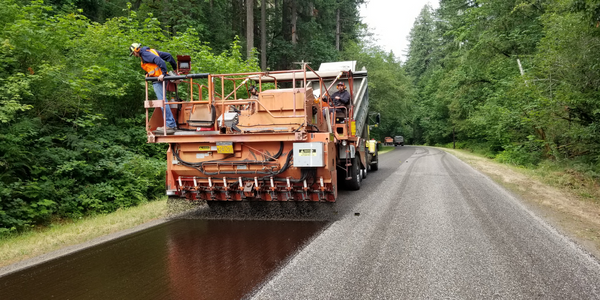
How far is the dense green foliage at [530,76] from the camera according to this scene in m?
9.69

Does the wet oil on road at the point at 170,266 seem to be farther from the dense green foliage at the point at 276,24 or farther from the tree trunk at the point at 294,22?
the tree trunk at the point at 294,22

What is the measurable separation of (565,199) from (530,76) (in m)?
6.82

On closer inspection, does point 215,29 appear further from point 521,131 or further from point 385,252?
point 385,252

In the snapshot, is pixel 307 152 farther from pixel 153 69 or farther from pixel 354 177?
pixel 354 177

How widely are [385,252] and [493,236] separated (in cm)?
174

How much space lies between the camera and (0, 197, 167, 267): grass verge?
4.90 meters

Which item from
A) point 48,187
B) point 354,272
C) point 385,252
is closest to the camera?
point 354,272

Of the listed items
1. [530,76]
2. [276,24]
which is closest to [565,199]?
[530,76]

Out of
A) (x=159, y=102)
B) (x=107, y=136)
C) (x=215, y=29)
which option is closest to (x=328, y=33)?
(x=215, y=29)

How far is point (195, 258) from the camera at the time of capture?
14.6 ft

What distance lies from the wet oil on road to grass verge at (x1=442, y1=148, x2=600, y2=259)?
3.89m

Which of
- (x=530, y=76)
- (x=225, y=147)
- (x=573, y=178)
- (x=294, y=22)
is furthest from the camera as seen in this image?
(x=294, y=22)

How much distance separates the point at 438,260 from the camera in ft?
13.4

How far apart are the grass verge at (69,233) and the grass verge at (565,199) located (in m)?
6.94
